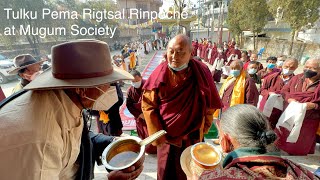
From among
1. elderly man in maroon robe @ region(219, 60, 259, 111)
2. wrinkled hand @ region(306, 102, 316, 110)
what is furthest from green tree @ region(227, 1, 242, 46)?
wrinkled hand @ region(306, 102, 316, 110)

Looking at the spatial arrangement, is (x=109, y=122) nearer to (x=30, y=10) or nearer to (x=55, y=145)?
(x=55, y=145)

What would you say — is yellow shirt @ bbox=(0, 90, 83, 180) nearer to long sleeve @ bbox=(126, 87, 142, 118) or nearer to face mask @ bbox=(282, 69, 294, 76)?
long sleeve @ bbox=(126, 87, 142, 118)

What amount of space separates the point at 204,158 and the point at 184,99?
2.63 ft

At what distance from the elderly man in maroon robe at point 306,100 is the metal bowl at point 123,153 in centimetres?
267

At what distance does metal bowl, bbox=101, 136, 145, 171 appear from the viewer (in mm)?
1251

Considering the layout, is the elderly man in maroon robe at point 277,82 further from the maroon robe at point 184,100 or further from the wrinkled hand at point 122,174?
the wrinkled hand at point 122,174

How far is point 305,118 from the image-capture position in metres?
3.37

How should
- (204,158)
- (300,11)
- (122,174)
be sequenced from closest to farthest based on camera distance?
(122,174) → (204,158) → (300,11)

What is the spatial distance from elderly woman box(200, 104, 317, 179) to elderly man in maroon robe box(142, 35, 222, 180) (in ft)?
3.13

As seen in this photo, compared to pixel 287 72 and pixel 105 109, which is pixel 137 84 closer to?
pixel 105 109

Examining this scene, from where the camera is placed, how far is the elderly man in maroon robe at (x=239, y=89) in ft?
12.3

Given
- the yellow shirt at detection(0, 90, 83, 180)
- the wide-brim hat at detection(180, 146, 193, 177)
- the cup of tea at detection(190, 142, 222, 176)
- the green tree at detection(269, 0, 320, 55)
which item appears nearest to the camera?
the yellow shirt at detection(0, 90, 83, 180)

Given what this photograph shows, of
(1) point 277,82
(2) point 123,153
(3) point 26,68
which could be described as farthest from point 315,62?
(3) point 26,68

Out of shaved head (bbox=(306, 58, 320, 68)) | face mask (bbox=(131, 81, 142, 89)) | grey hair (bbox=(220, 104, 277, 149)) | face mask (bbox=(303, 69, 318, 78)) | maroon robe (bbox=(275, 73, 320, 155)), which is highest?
shaved head (bbox=(306, 58, 320, 68))
